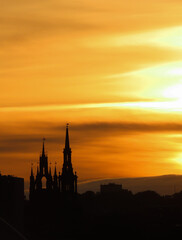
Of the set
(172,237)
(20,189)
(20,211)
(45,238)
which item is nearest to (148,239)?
(172,237)

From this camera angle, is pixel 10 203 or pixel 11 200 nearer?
pixel 11 200

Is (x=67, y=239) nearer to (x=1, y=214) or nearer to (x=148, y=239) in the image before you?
(x=148, y=239)

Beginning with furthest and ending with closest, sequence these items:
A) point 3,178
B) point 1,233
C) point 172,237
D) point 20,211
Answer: point 172,237 < point 20,211 < point 3,178 < point 1,233

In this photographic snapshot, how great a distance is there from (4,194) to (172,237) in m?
39.0

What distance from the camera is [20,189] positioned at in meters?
162

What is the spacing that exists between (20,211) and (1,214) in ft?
29.1

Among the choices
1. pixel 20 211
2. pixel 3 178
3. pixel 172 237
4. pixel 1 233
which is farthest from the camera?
pixel 172 237

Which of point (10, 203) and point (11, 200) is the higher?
point (11, 200)

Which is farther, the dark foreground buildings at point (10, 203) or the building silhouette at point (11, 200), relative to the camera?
the building silhouette at point (11, 200)

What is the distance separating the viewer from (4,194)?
169 meters

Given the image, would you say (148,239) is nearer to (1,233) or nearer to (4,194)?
(4,194)

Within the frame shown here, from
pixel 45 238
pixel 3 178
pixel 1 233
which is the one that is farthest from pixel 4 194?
pixel 45 238

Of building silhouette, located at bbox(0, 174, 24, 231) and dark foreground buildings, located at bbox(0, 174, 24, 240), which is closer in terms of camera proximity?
dark foreground buildings, located at bbox(0, 174, 24, 240)

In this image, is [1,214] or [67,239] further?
[67,239]
